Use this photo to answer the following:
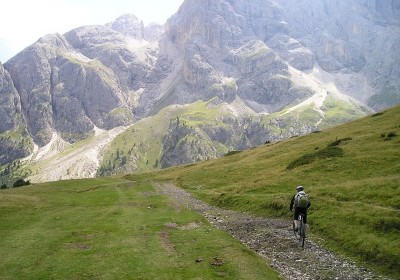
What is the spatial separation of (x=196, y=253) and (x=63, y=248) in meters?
10.9

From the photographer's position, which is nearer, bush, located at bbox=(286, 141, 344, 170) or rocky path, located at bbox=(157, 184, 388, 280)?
rocky path, located at bbox=(157, 184, 388, 280)

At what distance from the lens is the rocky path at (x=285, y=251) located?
72.6 ft

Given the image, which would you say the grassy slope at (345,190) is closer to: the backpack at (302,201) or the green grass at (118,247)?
the backpack at (302,201)

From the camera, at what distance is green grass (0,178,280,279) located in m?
22.3

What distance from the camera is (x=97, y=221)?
133 ft

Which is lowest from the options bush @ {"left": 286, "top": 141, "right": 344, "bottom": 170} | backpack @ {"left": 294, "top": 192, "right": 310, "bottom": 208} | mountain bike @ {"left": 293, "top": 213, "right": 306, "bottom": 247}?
→ bush @ {"left": 286, "top": 141, "right": 344, "bottom": 170}

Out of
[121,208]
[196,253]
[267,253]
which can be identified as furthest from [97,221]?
[267,253]

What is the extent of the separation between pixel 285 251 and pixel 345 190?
17.8m

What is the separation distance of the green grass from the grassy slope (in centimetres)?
791

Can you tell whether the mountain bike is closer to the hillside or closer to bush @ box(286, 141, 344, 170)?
the hillside

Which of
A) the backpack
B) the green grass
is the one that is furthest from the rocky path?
the backpack

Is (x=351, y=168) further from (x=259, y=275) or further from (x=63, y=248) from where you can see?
(x=63, y=248)

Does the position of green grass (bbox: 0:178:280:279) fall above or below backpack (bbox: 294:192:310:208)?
below

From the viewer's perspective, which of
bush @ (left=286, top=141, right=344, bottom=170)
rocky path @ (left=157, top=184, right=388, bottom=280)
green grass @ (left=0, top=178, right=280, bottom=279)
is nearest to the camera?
rocky path @ (left=157, top=184, right=388, bottom=280)
